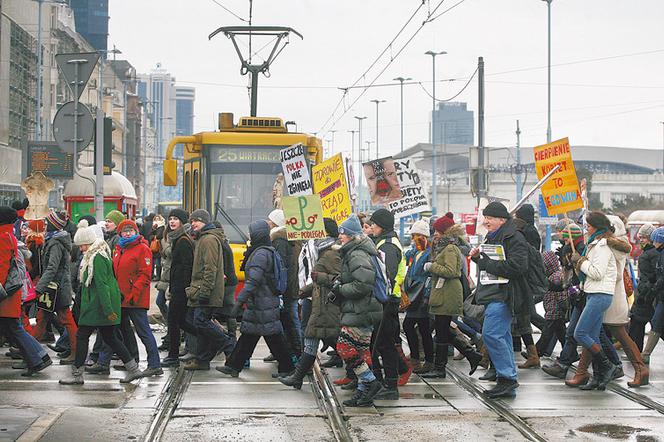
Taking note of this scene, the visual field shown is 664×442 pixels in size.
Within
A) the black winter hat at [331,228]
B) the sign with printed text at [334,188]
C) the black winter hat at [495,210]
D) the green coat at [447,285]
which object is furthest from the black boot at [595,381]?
the sign with printed text at [334,188]

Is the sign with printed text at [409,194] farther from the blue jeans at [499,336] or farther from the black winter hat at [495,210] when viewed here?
the blue jeans at [499,336]

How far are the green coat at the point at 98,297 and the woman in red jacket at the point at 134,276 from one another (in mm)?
314

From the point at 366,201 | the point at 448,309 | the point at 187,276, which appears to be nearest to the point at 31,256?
the point at 187,276

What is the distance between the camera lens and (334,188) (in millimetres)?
14234

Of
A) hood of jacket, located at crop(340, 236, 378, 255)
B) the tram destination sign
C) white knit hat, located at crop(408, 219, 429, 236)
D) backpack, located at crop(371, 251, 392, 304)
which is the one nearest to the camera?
hood of jacket, located at crop(340, 236, 378, 255)

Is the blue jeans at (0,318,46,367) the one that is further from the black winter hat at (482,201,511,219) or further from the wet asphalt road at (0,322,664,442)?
the black winter hat at (482,201,511,219)

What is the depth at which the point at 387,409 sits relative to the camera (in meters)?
10.6

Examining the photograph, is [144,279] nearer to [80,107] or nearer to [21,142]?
[80,107]

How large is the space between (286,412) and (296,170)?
5.30 meters

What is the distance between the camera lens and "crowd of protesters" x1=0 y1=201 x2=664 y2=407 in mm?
11055

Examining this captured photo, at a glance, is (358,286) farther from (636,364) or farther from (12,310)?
(12,310)

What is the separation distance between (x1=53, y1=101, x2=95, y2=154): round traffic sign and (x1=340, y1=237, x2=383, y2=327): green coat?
7327 millimetres

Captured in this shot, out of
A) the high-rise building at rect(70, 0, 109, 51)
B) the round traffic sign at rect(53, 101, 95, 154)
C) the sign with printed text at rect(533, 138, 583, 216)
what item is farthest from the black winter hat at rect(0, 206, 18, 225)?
the high-rise building at rect(70, 0, 109, 51)

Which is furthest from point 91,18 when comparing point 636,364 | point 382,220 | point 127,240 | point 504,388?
point 504,388
